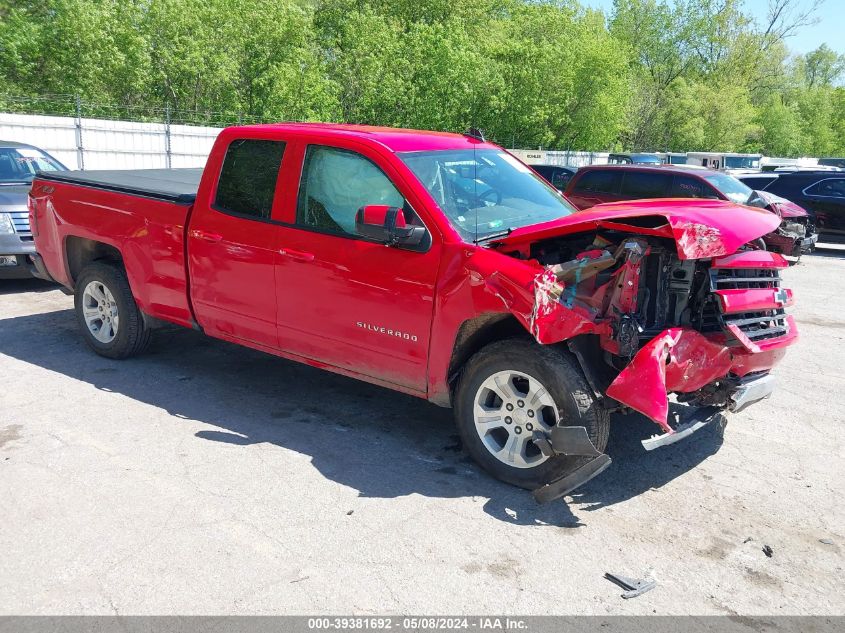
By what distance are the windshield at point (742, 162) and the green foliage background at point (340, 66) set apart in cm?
825

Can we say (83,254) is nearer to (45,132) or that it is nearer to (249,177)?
(249,177)

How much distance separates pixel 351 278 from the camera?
4.82 metres

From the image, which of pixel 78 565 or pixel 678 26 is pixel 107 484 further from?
pixel 678 26

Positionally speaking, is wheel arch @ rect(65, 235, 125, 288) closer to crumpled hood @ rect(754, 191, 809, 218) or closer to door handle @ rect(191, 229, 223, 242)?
door handle @ rect(191, 229, 223, 242)

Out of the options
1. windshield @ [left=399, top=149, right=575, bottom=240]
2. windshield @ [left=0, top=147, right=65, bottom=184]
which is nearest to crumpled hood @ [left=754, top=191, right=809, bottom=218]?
windshield @ [left=399, top=149, right=575, bottom=240]

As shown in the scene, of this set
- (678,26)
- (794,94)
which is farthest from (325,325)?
(794,94)

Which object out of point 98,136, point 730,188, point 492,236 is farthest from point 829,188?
Result: point 98,136

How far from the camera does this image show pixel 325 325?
5.03 metres

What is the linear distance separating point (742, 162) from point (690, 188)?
21.6 metres

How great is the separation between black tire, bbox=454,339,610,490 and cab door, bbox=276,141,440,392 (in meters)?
0.35

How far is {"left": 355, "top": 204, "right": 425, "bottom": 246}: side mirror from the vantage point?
4512 mm

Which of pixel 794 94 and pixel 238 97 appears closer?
pixel 238 97

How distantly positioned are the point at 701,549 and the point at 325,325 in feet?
8.49

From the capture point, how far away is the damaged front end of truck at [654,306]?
4062 mm
